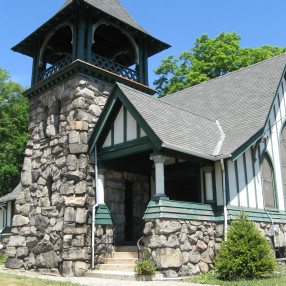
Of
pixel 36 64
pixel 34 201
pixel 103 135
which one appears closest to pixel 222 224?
pixel 103 135

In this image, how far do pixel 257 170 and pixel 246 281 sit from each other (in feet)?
16.0

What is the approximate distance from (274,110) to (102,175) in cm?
680

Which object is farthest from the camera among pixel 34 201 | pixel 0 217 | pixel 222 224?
pixel 0 217

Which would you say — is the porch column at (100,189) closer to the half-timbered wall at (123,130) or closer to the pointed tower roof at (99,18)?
the half-timbered wall at (123,130)

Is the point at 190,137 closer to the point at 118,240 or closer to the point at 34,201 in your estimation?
the point at 118,240

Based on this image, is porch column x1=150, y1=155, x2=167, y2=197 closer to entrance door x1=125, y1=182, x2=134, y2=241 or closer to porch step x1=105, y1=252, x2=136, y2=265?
porch step x1=105, y1=252, x2=136, y2=265

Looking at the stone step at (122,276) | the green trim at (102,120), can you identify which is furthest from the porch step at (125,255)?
the green trim at (102,120)

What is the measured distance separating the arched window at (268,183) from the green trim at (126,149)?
4.68 meters

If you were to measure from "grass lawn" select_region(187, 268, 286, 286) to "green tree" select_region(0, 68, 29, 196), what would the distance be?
2212 cm

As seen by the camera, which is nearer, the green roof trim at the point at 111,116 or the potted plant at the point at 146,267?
the potted plant at the point at 146,267

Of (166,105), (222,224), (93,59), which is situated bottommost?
(222,224)

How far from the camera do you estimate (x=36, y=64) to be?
15.5 metres

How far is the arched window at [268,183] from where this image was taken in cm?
1313

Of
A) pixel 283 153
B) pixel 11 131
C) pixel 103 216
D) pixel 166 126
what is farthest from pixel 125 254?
pixel 11 131
